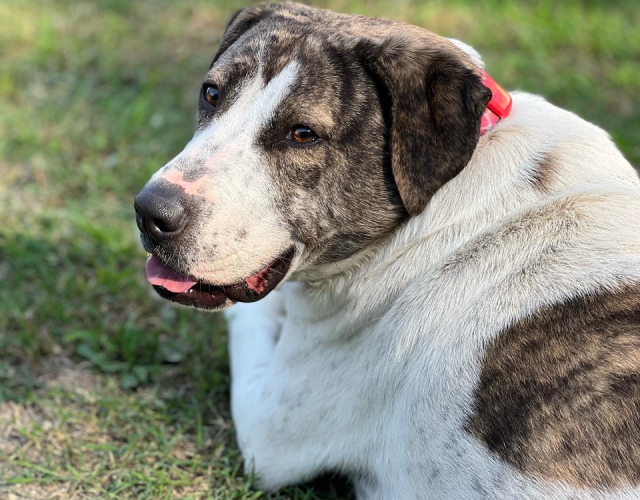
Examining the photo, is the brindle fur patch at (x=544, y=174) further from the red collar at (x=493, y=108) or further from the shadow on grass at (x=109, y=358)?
the shadow on grass at (x=109, y=358)

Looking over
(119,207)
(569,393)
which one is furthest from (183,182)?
(119,207)

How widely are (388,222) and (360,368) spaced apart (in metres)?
0.52

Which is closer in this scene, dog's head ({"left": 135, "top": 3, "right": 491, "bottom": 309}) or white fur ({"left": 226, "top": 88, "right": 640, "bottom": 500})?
white fur ({"left": 226, "top": 88, "right": 640, "bottom": 500})

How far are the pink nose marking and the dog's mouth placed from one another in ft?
0.98

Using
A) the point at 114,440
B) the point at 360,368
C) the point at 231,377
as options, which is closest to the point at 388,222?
the point at 360,368

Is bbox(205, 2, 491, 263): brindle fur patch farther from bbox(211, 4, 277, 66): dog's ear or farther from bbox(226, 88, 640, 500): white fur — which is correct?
bbox(211, 4, 277, 66): dog's ear

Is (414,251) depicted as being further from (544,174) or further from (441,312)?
(544,174)

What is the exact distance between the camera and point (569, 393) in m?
2.41

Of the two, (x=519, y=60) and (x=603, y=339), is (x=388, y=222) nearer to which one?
(x=603, y=339)

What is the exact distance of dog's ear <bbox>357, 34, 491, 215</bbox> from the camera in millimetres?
2674

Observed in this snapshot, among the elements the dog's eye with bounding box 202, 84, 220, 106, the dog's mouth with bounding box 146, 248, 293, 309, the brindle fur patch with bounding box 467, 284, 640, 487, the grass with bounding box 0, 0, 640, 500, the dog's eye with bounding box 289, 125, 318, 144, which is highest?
the dog's eye with bounding box 289, 125, 318, 144

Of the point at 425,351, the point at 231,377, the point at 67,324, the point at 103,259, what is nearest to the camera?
the point at 425,351

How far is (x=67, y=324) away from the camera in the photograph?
3.94 meters

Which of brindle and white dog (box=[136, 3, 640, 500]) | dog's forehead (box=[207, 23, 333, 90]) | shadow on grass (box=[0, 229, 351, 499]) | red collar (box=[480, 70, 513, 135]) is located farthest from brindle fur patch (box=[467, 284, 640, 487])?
dog's forehead (box=[207, 23, 333, 90])
